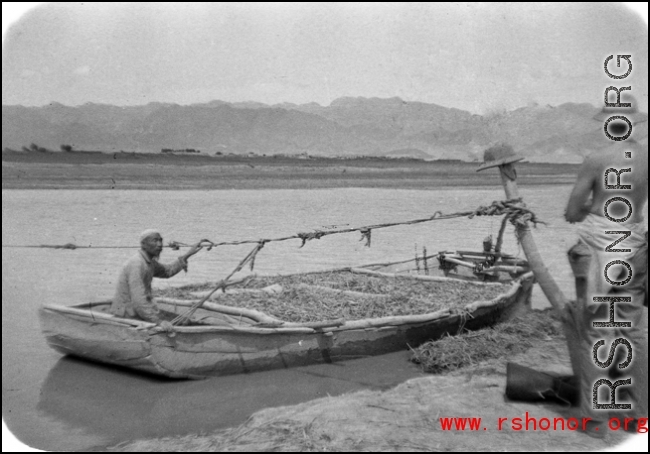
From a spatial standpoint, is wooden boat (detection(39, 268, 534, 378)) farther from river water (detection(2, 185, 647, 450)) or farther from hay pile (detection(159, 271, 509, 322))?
hay pile (detection(159, 271, 509, 322))

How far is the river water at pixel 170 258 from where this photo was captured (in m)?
5.15

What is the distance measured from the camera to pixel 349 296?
7590 mm

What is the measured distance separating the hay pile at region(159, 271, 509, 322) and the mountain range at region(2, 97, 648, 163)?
3549 centimetres

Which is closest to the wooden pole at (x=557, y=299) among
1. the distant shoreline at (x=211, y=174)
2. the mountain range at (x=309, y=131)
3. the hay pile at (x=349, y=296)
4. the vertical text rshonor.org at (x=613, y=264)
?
the vertical text rshonor.org at (x=613, y=264)

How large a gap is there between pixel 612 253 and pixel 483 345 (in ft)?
9.85

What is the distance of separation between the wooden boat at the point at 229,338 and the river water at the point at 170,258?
0.18m

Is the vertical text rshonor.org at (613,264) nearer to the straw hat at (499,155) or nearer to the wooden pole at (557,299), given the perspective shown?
the wooden pole at (557,299)

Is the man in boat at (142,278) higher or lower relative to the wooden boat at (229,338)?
higher

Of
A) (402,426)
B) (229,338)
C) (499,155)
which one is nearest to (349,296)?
(229,338)

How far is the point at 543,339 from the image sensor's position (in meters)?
6.98

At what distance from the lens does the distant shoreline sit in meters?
26.4

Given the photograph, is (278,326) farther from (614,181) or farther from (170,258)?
(170,258)

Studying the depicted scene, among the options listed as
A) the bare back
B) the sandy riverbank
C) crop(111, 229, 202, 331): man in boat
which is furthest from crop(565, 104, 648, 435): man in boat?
crop(111, 229, 202, 331): man in boat

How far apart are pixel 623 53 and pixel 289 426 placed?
145 inches
